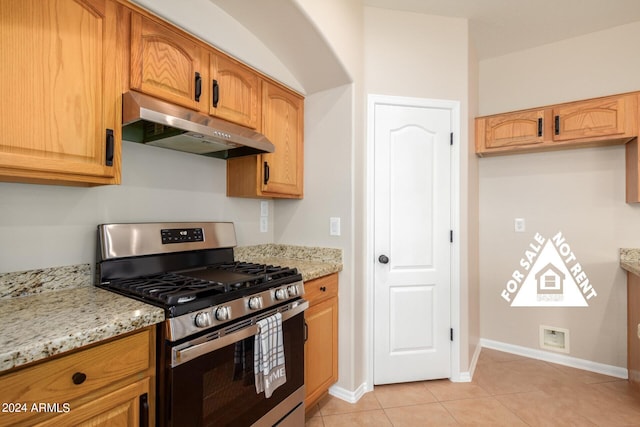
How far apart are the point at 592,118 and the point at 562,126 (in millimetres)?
179

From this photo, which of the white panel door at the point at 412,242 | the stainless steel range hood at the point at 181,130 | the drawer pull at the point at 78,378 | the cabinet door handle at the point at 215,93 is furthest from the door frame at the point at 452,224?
the drawer pull at the point at 78,378

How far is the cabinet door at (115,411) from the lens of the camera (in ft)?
2.79

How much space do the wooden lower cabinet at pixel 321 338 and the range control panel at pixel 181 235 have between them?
71 centimetres

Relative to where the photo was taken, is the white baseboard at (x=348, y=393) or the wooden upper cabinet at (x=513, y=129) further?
the wooden upper cabinet at (x=513, y=129)

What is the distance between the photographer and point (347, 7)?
6.55 ft

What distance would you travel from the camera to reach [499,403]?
2047 millimetres

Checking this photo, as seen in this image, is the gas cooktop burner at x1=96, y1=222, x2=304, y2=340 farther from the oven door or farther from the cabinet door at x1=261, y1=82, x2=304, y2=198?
the cabinet door at x1=261, y1=82, x2=304, y2=198

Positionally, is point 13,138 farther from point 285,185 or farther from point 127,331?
point 285,185

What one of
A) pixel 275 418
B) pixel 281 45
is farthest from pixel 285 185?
pixel 275 418

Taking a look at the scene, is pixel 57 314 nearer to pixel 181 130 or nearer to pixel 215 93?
pixel 181 130

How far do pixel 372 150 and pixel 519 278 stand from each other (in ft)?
6.10

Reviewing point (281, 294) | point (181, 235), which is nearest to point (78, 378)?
point (281, 294)

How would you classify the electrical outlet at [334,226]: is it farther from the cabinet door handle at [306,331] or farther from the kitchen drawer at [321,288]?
the cabinet door handle at [306,331]

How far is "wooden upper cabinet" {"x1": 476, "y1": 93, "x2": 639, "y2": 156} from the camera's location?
2.21 meters
